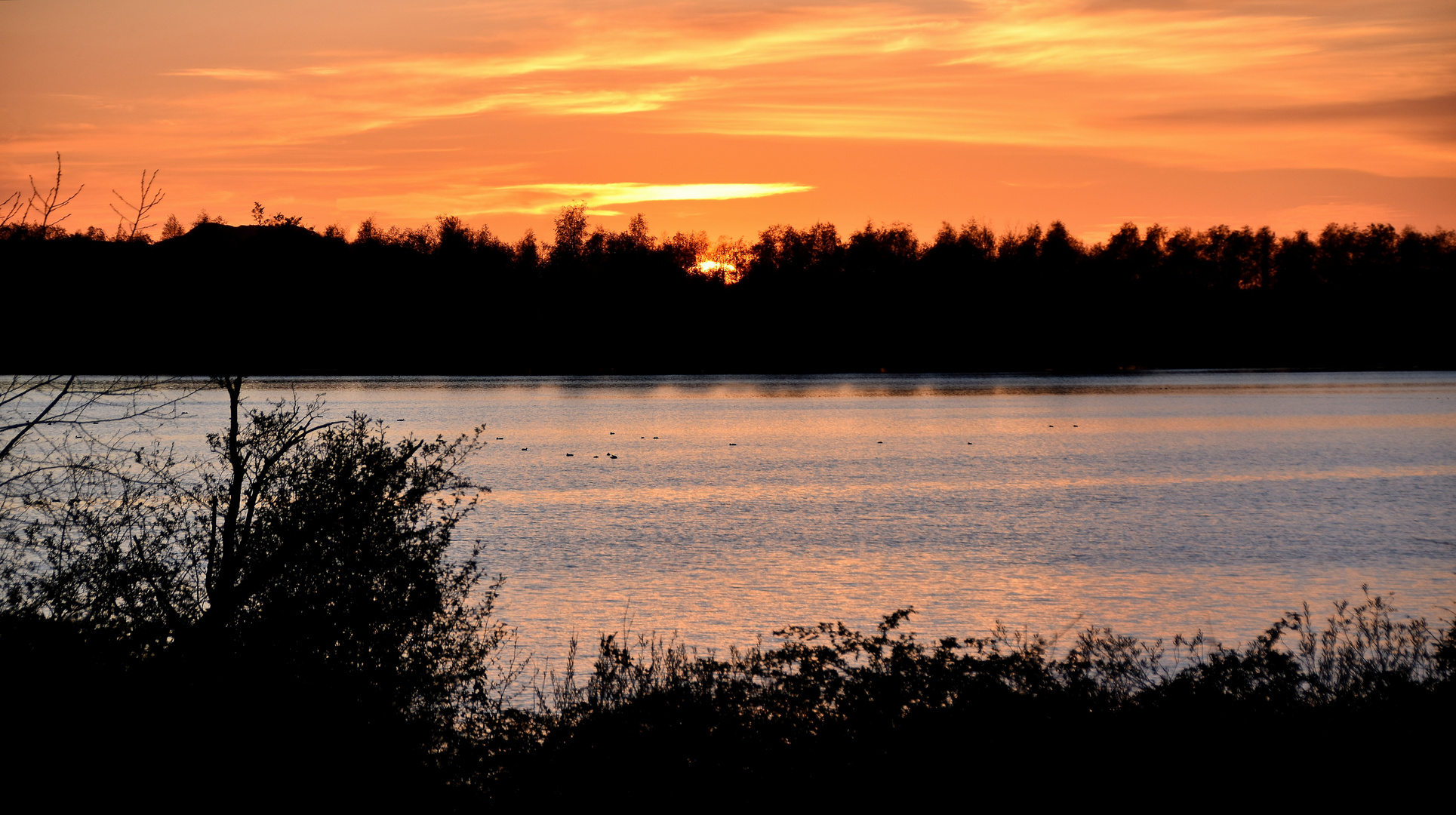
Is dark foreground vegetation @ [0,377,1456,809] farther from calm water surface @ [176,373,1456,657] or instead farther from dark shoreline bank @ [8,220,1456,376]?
dark shoreline bank @ [8,220,1456,376]

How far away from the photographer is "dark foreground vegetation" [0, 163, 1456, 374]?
169000 mm

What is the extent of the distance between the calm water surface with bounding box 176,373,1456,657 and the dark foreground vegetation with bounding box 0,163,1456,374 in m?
85.1

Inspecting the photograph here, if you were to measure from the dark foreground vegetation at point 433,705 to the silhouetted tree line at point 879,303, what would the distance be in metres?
153

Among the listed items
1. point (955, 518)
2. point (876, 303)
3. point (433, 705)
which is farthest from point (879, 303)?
point (433, 705)

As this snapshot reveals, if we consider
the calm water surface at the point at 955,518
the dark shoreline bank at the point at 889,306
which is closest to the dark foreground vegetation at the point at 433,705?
the calm water surface at the point at 955,518

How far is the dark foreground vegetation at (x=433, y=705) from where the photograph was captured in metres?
11.0

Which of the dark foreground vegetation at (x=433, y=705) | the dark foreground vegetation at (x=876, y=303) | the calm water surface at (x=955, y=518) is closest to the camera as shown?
the dark foreground vegetation at (x=433, y=705)

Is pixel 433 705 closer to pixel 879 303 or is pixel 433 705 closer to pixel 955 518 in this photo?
pixel 955 518

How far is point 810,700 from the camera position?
508 inches

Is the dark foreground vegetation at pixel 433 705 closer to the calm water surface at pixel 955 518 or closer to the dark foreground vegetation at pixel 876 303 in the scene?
the calm water surface at pixel 955 518

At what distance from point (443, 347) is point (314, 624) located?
166m

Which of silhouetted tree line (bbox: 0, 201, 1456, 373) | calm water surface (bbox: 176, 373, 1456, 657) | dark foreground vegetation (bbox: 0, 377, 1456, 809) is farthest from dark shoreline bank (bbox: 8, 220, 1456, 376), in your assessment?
dark foreground vegetation (bbox: 0, 377, 1456, 809)

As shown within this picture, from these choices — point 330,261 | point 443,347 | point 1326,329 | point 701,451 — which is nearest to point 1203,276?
point 1326,329

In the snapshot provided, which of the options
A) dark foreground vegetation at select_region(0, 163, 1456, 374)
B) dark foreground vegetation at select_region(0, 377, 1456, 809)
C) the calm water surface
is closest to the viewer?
dark foreground vegetation at select_region(0, 377, 1456, 809)
